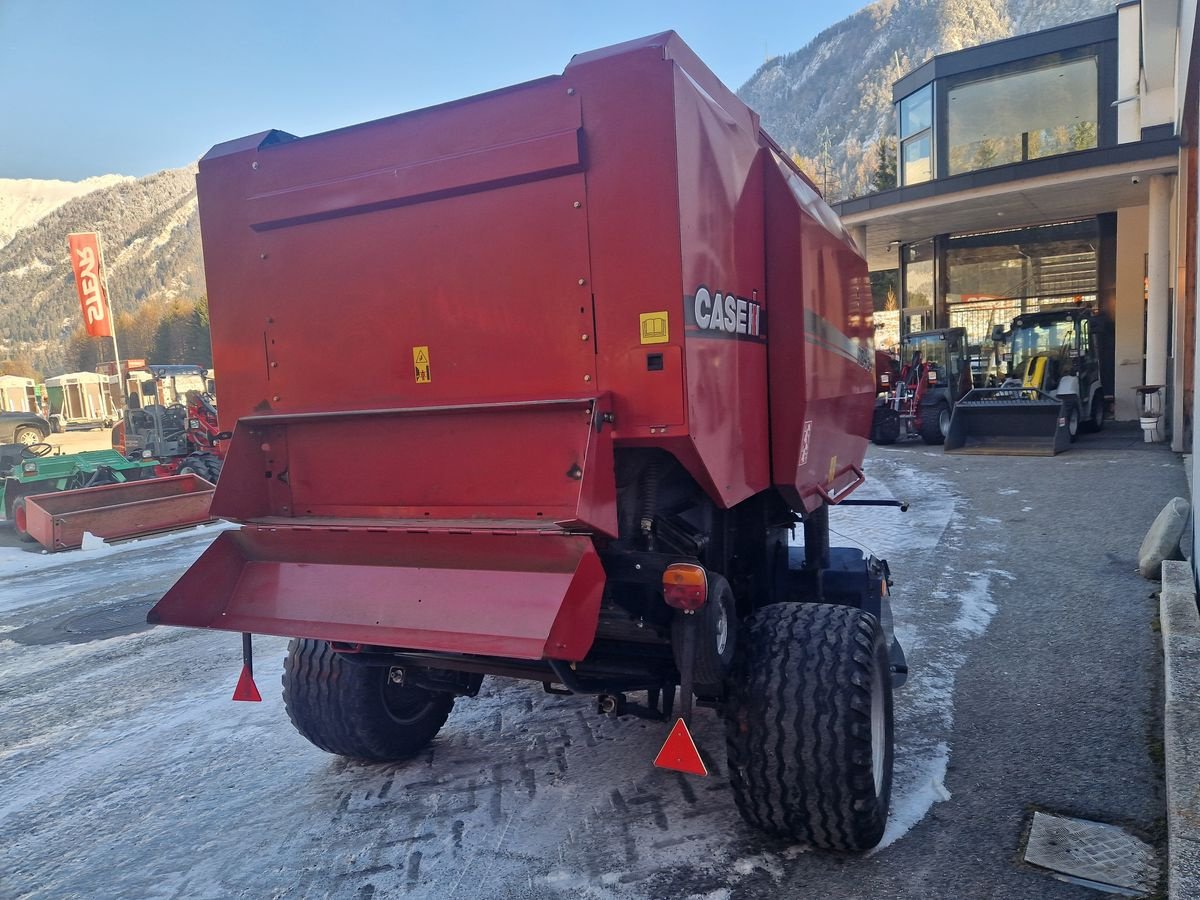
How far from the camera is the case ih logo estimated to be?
8.44ft

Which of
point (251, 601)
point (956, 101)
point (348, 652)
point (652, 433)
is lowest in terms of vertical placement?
point (348, 652)

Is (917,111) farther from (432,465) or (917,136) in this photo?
(432,465)

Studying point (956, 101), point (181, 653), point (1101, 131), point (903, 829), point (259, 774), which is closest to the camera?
point (903, 829)

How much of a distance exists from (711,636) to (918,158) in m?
20.9

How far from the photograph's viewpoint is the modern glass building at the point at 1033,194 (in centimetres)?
1471

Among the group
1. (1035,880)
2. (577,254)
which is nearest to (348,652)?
(577,254)

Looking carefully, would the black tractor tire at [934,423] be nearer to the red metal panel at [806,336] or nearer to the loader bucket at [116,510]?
the red metal panel at [806,336]

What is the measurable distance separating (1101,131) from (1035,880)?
20060mm

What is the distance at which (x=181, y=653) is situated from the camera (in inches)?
219

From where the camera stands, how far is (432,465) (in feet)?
9.70

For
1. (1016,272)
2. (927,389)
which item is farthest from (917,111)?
(927,389)

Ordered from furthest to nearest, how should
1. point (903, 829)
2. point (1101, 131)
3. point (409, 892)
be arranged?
point (1101, 131)
point (903, 829)
point (409, 892)

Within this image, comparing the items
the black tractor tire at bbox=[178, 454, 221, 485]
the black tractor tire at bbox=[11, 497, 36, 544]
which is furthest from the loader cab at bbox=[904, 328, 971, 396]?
the black tractor tire at bbox=[11, 497, 36, 544]

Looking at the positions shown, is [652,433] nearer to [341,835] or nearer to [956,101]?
[341,835]
